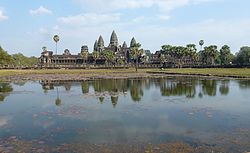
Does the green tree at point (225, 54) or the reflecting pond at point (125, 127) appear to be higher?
the green tree at point (225, 54)

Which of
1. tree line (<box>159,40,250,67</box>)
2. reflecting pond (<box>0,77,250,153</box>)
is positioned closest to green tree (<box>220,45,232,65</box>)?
tree line (<box>159,40,250,67</box>)

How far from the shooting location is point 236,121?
19.7 m

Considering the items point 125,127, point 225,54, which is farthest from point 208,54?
point 125,127

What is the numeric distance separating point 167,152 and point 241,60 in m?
133

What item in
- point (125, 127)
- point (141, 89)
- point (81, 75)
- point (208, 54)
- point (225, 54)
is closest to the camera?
point (125, 127)

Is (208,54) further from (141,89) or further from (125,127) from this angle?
(125,127)

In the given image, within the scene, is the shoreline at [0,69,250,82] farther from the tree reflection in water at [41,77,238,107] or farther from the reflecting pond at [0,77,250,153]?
the reflecting pond at [0,77,250,153]

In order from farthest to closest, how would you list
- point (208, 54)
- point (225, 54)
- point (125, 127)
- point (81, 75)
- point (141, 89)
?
point (225, 54)
point (208, 54)
point (81, 75)
point (141, 89)
point (125, 127)

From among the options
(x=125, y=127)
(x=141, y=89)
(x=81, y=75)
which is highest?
(x=81, y=75)

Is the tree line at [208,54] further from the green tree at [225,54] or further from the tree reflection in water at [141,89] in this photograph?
the tree reflection in water at [141,89]

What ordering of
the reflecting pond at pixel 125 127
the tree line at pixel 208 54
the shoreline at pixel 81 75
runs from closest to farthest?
the reflecting pond at pixel 125 127 < the shoreline at pixel 81 75 < the tree line at pixel 208 54

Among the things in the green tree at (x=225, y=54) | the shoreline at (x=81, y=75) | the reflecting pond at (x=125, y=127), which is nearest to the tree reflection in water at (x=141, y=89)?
the reflecting pond at (x=125, y=127)

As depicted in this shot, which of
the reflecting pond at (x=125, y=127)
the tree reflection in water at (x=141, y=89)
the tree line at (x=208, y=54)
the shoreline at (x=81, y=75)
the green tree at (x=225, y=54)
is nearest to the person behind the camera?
the reflecting pond at (x=125, y=127)

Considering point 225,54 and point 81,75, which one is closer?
point 81,75
